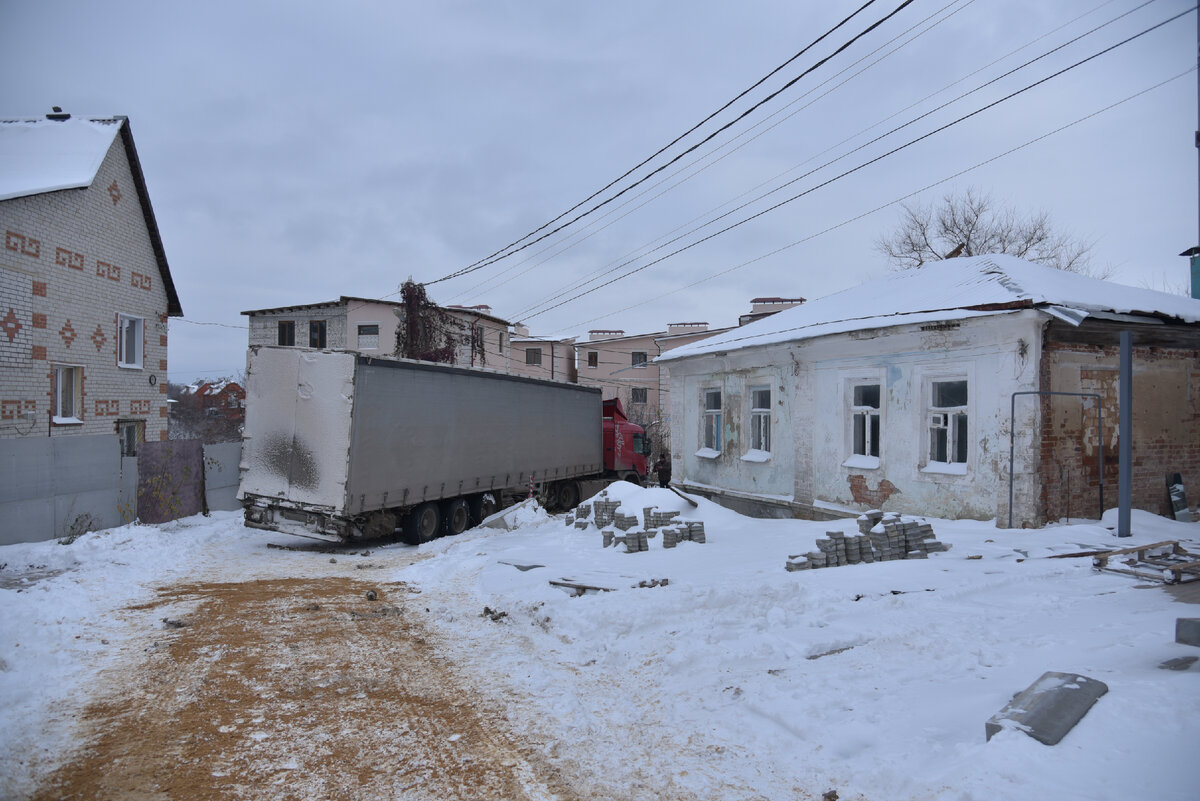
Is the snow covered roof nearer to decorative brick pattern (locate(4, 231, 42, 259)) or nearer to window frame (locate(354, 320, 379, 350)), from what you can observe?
decorative brick pattern (locate(4, 231, 42, 259))

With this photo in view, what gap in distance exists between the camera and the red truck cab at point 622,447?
20266 mm

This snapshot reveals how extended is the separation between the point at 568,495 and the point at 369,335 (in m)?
17.9

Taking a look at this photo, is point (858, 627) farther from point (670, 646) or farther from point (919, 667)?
point (670, 646)

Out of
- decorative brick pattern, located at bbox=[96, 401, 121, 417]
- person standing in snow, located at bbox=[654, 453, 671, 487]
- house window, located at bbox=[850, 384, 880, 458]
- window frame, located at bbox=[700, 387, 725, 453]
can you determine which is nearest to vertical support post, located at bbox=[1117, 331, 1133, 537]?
house window, located at bbox=[850, 384, 880, 458]

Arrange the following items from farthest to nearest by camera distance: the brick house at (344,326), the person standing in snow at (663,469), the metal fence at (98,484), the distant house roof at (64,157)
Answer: the brick house at (344,326), the person standing in snow at (663,469), the distant house roof at (64,157), the metal fence at (98,484)

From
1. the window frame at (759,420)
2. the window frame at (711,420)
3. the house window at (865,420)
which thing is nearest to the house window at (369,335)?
the window frame at (711,420)

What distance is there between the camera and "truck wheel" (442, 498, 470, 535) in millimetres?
13203

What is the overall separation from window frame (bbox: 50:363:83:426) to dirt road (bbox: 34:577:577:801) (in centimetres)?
1137

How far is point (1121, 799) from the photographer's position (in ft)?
8.94

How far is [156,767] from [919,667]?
470 cm

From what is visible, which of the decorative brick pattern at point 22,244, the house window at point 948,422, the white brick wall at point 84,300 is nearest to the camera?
the house window at point 948,422

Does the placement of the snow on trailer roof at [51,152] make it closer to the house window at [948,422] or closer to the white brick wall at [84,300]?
the white brick wall at [84,300]

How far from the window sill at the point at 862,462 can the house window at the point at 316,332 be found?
27477 mm

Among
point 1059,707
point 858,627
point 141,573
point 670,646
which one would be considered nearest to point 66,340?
point 141,573
